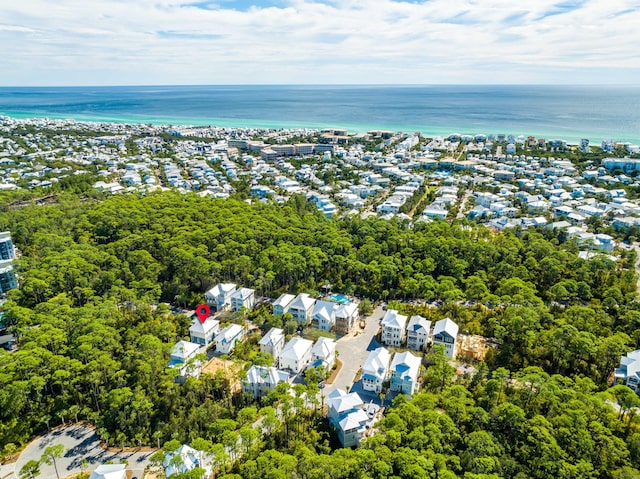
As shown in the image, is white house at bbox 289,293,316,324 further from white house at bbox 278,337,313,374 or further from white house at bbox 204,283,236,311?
white house at bbox 204,283,236,311

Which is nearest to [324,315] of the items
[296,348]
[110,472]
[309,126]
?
[296,348]

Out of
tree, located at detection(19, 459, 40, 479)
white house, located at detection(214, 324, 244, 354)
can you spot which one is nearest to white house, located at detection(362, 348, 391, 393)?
white house, located at detection(214, 324, 244, 354)

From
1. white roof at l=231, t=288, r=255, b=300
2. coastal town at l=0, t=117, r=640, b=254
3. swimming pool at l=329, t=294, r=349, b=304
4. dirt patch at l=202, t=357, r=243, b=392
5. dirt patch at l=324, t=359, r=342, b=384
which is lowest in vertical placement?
dirt patch at l=324, t=359, r=342, b=384

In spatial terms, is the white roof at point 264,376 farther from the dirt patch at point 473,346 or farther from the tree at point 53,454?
the dirt patch at point 473,346

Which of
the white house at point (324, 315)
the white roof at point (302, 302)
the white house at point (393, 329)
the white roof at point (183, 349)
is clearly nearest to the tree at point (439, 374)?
the white house at point (393, 329)

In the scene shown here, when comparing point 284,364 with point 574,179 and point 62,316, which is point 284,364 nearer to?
point 62,316
